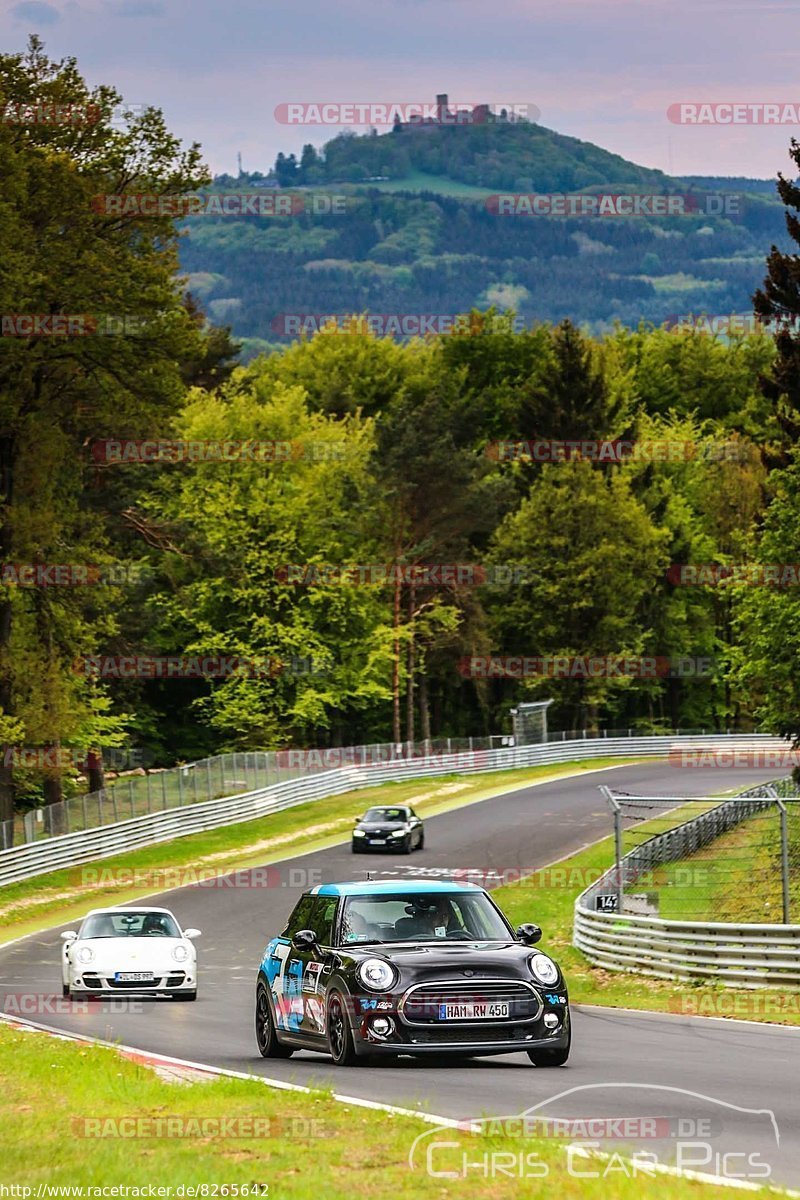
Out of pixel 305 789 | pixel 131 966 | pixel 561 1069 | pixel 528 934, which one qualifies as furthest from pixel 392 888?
pixel 305 789

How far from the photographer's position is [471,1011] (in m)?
13.8

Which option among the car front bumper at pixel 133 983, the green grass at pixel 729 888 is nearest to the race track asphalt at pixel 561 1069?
the car front bumper at pixel 133 983

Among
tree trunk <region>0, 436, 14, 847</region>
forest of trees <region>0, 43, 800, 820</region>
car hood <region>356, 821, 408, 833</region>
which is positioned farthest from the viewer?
car hood <region>356, 821, 408, 833</region>

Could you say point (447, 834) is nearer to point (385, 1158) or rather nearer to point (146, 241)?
point (146, 241)

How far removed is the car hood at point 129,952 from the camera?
2425cm

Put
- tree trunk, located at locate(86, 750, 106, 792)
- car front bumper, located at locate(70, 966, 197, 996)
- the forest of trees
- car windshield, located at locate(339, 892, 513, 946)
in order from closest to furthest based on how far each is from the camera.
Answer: car windshield, located at locate(339, 892, 513, 946) < car front bumper, located at locate(70, 966, 197, 996) < the forest of trees < tree trunk, located at locate(86, 750, 106, 792)

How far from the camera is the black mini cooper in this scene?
1385cm

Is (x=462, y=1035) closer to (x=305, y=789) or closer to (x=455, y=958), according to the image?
(x=455, y=958)

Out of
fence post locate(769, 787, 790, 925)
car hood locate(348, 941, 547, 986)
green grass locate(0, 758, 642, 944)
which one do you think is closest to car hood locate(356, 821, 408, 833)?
green grass locate(0, 758, 642, 944)

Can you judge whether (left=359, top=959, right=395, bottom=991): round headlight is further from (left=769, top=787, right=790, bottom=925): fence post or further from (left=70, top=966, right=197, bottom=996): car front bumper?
(left=70, top=966, right=197, bottom=996): car front bumper

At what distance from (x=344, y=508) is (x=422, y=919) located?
6972cm

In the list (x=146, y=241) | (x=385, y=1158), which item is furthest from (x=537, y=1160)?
(x=146, y=241)

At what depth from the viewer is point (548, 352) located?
105188 mm

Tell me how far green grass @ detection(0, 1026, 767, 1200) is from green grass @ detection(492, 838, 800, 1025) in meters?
7.52
